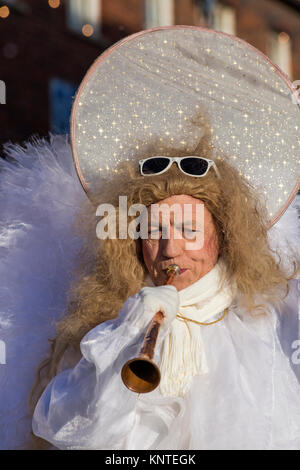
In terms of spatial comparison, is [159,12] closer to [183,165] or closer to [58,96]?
[58,96]

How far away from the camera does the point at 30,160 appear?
11.7 ft

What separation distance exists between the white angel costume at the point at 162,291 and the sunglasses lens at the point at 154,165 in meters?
0.11

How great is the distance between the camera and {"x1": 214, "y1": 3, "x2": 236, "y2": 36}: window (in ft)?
40.7

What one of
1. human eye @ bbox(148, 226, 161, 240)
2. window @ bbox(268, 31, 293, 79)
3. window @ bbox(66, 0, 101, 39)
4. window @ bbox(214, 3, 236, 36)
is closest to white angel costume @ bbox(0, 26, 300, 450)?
human eye @ bbox(148, 226, 161, 240)

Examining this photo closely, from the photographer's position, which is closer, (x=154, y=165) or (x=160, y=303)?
(x=160, y=303)

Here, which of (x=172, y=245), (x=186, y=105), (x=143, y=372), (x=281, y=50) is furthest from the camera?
(x=281, y=50)

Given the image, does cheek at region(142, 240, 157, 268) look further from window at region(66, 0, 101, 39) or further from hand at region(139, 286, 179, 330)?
window at region(66, 0, 101, 39)

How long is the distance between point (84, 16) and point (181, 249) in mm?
8686

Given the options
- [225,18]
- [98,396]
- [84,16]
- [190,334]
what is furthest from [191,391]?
[225,18]

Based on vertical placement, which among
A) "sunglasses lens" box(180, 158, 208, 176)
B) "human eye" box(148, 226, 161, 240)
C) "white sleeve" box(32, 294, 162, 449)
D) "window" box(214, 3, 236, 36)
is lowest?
"white sleeve" box(32, 294, 162, 449)

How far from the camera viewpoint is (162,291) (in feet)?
8.39

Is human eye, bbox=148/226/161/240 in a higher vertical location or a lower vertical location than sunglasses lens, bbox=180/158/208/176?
lower
